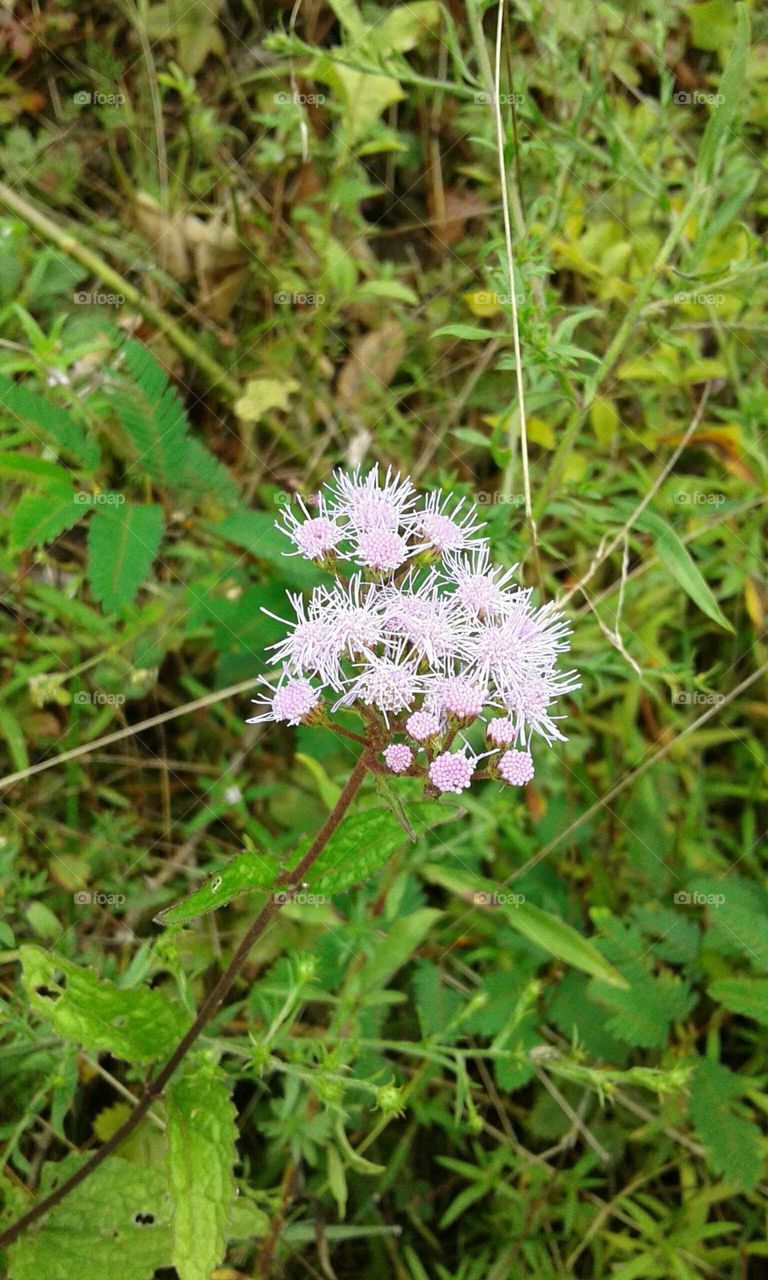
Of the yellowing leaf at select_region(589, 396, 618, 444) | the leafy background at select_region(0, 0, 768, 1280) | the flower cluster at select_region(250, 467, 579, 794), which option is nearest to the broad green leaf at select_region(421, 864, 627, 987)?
the leafy background at select_region(0, 0, 768, 1280)

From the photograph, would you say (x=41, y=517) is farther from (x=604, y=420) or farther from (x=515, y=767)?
(x=604, y=420)

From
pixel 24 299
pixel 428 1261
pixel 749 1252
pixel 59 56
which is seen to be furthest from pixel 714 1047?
pixel 59 56

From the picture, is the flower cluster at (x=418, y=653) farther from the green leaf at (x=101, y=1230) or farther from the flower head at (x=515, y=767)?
the green leaf at (x=101, y=1230)

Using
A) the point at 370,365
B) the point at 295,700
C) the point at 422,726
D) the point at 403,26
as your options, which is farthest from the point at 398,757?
the point at 403,26

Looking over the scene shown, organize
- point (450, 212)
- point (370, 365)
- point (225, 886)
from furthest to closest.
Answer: point (450, 212) → point (370, 365) → point (225, 886)

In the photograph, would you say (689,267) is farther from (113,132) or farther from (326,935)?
(113,132)

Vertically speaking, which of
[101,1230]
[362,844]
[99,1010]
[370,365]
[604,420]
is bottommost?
[101,1230]

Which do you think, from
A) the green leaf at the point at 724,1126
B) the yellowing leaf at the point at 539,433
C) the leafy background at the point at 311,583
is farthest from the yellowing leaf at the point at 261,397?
the green leaf at the point at 724,1126

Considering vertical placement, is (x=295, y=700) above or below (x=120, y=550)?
below
